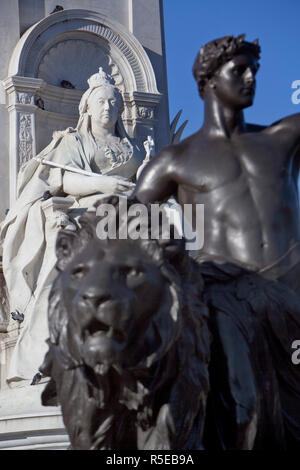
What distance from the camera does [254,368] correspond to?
3.34 meters

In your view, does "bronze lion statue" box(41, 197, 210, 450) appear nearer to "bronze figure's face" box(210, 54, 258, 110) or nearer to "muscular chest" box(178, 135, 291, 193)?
"muscular chest" box(178, 135, 291, 193)

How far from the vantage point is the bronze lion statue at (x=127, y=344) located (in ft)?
9.48

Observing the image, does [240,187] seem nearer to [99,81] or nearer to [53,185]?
[53,185]

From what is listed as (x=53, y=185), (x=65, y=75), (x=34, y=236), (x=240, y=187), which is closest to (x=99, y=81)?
(x=53, y=185)

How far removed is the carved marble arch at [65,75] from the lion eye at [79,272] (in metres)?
7.49

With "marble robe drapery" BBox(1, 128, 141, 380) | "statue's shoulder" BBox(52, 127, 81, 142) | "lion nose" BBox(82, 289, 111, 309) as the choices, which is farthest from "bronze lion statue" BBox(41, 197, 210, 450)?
"statue's shoulder" BBox(52, 127, 81, 142)

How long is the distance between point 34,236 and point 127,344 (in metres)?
6.63

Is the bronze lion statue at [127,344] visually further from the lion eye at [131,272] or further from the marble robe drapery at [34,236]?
the marble robe drapery at [34,236]

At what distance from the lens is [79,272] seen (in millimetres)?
3002

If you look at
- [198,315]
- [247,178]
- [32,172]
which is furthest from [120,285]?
[32,172]

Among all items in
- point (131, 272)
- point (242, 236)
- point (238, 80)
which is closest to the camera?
point (131, 272)

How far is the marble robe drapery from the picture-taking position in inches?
342

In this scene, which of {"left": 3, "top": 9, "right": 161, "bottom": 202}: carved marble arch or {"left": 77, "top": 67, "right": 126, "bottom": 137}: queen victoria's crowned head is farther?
{"left": 3, "top": 9, "right": 161, "bottom": 202}: carved marble arch

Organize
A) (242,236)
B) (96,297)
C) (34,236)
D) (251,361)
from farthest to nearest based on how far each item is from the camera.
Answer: (34,236), (242,236), (251,361), (96,297)
